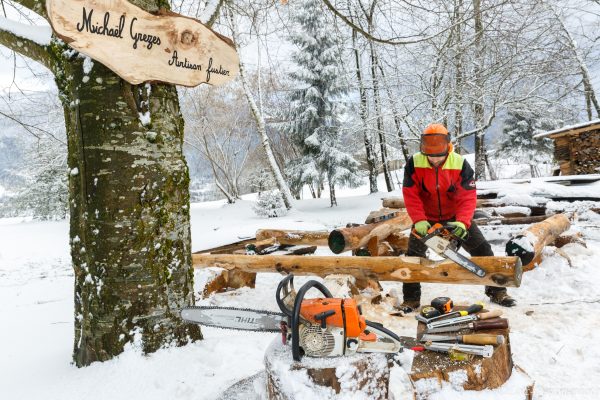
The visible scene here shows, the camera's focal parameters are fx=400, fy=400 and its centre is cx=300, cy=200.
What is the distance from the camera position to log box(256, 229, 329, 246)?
18.8 ft

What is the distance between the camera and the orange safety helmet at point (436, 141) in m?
3.69

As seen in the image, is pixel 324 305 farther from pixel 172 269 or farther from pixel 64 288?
pixel 64 288

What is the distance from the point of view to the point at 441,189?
3.97 meters

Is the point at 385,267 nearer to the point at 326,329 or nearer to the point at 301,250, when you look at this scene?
the point at 301,250

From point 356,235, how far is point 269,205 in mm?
12399

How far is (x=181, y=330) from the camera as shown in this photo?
108 inches

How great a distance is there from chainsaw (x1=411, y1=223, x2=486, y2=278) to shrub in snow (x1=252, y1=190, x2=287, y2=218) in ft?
44.2

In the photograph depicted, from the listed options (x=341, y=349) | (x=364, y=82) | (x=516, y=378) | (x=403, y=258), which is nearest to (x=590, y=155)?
(x=364, y=82)

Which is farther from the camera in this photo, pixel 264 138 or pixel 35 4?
pixel 264 138

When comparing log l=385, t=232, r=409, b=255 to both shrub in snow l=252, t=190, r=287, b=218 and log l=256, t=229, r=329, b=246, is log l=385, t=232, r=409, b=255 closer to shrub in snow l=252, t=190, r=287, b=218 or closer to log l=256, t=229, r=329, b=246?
log l=256, t=229, r=329, b=246

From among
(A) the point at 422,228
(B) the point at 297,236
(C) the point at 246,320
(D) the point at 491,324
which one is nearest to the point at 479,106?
(B) the point at 297,236

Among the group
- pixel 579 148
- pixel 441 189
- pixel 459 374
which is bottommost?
pixel 459 374

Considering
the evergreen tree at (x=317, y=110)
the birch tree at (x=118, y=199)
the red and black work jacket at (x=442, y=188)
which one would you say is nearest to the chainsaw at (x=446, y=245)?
the red and black work jacket at (x=442, y=188)

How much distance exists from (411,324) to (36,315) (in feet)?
13.5
